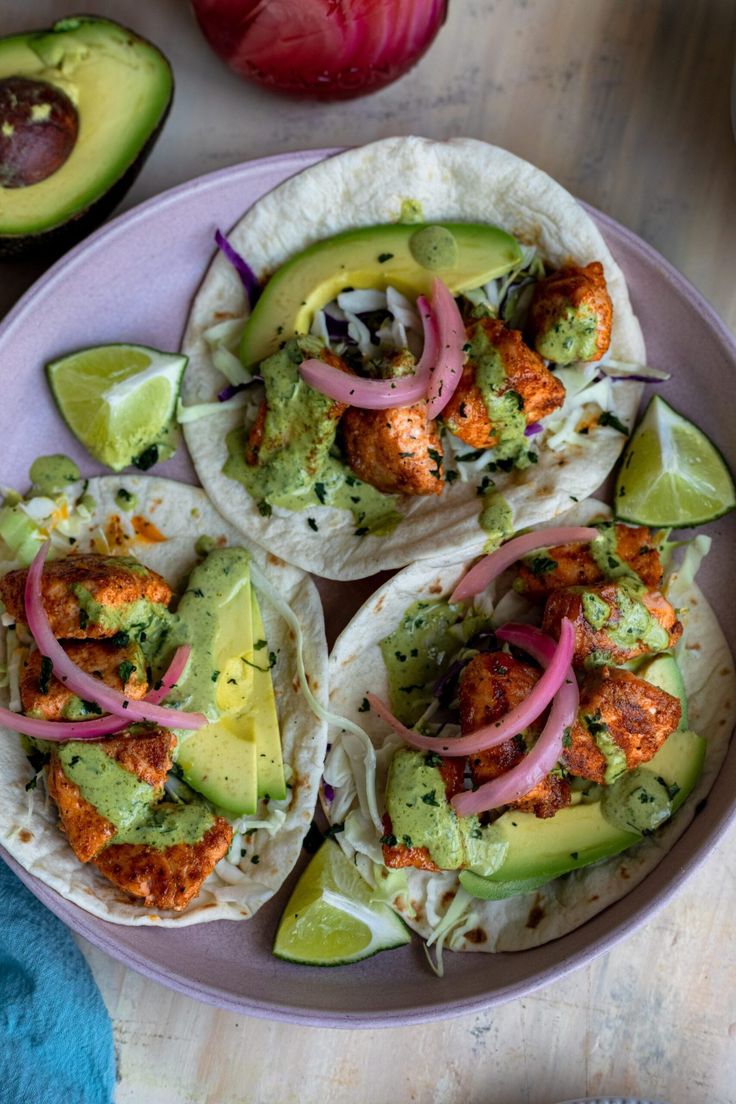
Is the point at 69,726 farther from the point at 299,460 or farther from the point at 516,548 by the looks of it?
the point at 516,548

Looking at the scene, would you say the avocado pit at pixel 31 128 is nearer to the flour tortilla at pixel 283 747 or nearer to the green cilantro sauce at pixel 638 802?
the flour tortilla at pixel 283 747

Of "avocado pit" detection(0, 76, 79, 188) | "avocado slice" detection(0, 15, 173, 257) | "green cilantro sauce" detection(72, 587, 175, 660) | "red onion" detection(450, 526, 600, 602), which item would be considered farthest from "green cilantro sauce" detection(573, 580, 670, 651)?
"avocado pit" detection(0, 76, 79, 188)

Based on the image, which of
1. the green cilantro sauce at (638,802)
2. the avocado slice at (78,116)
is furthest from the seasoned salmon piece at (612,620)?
the avocado slice at (78,116)

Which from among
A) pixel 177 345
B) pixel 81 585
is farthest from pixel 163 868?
pixel 177 345

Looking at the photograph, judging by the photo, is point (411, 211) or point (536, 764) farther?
point (411, 211)

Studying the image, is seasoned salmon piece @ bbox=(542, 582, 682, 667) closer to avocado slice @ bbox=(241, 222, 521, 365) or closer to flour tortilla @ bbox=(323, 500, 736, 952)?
flour tortilla @ bbox=(323, 500, 736, 952)

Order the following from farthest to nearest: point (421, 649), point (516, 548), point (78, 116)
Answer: point (421, 649) < point (516, 548) < point (78, 116)
